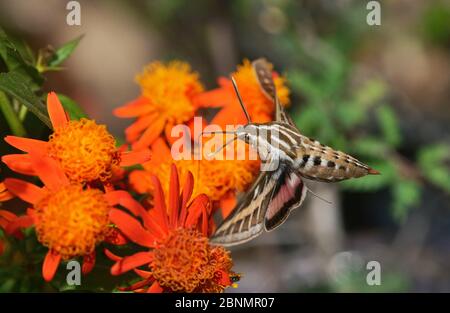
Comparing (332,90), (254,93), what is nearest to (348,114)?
(332,90)

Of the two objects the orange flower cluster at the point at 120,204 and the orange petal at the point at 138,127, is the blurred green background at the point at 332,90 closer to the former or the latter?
the orange petal at the point at 138,127

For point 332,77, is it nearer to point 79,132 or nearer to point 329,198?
point 329,198

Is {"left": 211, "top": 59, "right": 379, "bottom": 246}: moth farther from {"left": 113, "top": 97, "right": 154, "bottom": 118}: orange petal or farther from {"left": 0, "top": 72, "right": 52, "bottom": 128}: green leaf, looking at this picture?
{"left": 0, "top": 72, "right": 52, "bottom": 128}: green leaf

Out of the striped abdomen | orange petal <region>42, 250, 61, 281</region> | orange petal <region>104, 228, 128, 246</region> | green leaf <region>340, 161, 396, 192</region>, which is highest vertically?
green leaf <region>340, 161, 396, 192</region>

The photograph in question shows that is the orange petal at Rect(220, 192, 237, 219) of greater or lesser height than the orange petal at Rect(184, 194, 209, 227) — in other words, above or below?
above

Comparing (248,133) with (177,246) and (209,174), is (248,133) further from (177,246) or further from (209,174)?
(177,246)

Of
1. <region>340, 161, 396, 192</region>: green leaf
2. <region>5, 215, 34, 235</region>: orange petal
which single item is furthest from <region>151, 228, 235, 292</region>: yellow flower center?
<region>340, 161, 396, 192</region>: green leaf

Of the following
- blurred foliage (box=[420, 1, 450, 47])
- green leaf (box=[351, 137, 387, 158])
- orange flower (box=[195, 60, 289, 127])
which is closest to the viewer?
orange flower (box=[195, 60, 289, 127])
